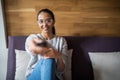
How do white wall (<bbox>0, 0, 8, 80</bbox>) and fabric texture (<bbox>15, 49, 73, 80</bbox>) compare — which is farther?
white wall (<bbox>0, 0, 8, 80</bbox>)

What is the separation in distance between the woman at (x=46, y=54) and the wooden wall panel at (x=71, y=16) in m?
0.41

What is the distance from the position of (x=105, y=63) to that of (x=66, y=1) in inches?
35.1

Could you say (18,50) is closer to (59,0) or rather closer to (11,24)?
(11,24)

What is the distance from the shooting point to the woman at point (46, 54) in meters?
1.64

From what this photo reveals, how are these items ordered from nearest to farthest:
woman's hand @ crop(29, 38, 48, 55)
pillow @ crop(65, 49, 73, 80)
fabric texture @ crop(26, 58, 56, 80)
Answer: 1. fabric texture @ crop(26, 58, 56, 80)
2. woman's hand @ crop(29, 38, 48, 55)
3. pillow @ crop(65, 49, 73, 80)

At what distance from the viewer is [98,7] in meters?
2.37

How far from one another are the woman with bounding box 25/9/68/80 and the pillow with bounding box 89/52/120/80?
372 millimetres

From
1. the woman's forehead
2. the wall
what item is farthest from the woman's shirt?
the wall

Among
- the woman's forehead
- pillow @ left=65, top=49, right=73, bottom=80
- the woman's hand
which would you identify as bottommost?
pillow @ left=65, top=49, right=73, bottom=80

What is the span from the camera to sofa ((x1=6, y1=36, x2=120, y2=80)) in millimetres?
2143

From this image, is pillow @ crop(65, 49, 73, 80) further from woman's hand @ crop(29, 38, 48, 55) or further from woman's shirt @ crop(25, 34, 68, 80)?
woman's hand @ crop(29, 38, 48, 55)

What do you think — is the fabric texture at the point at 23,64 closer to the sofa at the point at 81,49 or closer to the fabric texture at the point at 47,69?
the sofa at the point at 81,49

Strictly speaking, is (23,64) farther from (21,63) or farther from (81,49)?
(81,49)

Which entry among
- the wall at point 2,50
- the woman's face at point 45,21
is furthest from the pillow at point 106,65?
the wall at point 2,50
